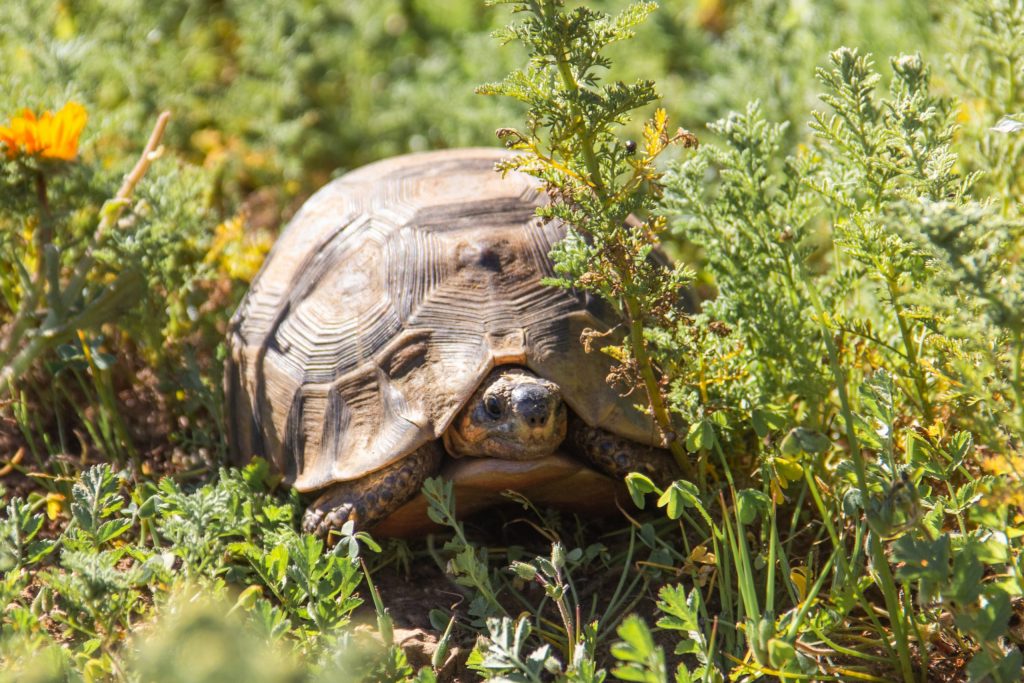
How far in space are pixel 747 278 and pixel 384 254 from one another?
111cm

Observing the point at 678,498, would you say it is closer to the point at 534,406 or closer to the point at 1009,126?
the point at 534,406

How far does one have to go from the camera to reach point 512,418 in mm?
2623

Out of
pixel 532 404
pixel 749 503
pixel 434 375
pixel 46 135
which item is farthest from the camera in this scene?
pixel 46 135

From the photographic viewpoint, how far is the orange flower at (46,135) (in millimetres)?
2953

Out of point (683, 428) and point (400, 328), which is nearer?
point (683, 428)

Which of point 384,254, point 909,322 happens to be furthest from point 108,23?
point 909,322

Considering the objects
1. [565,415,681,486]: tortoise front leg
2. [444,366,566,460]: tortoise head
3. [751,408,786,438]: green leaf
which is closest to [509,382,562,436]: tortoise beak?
[444,366,566,460]: tortoise head

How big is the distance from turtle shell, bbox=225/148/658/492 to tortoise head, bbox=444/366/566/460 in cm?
5

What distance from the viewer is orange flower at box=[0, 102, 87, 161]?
9.69ft

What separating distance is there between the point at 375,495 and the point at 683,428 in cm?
91

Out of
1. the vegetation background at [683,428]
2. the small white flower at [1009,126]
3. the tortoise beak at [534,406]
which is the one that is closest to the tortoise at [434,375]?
the tortoise beak at [534,406]

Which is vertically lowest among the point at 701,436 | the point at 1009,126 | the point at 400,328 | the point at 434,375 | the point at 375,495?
the point at 375,495

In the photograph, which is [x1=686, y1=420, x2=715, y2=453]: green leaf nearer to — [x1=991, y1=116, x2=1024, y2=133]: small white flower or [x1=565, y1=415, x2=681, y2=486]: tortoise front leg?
[x1=565, y1=415, x2=681, y2=486]: tortoise front leg

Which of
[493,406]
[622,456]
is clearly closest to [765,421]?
[622,456]
